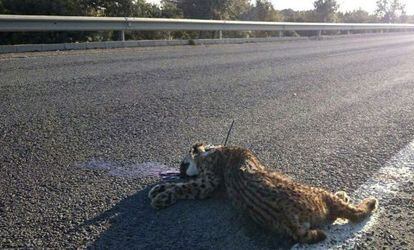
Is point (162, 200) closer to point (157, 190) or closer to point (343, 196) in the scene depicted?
point (157, 190)

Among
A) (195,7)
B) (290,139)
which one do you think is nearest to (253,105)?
(290,139)

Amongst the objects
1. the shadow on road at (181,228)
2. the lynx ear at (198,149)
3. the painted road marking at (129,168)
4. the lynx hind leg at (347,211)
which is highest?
the lynx ear at (198,149)

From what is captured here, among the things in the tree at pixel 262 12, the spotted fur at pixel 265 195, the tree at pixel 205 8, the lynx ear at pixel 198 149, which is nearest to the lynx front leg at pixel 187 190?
the spotted fur at pixel 265 195

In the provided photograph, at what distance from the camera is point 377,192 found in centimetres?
317

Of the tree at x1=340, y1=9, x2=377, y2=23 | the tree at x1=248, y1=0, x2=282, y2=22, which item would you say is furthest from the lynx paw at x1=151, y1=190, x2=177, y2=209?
the tree at x1=340, y1=9, x2=377, y2=23

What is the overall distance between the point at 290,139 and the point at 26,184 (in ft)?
7.53

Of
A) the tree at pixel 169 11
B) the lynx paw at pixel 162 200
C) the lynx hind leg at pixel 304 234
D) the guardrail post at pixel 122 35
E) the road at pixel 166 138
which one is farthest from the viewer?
the tree at pixel 169 11

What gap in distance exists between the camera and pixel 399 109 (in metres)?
5.91

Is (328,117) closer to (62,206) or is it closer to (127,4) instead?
(62,206)

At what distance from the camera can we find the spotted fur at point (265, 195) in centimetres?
253

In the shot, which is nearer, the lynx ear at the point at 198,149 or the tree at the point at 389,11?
the lynx ear at the point at 198,149

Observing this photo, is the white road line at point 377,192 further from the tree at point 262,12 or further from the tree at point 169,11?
the tree at point 262,12

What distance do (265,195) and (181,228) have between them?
494mm

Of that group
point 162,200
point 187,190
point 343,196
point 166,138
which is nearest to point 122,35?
point 166,138
